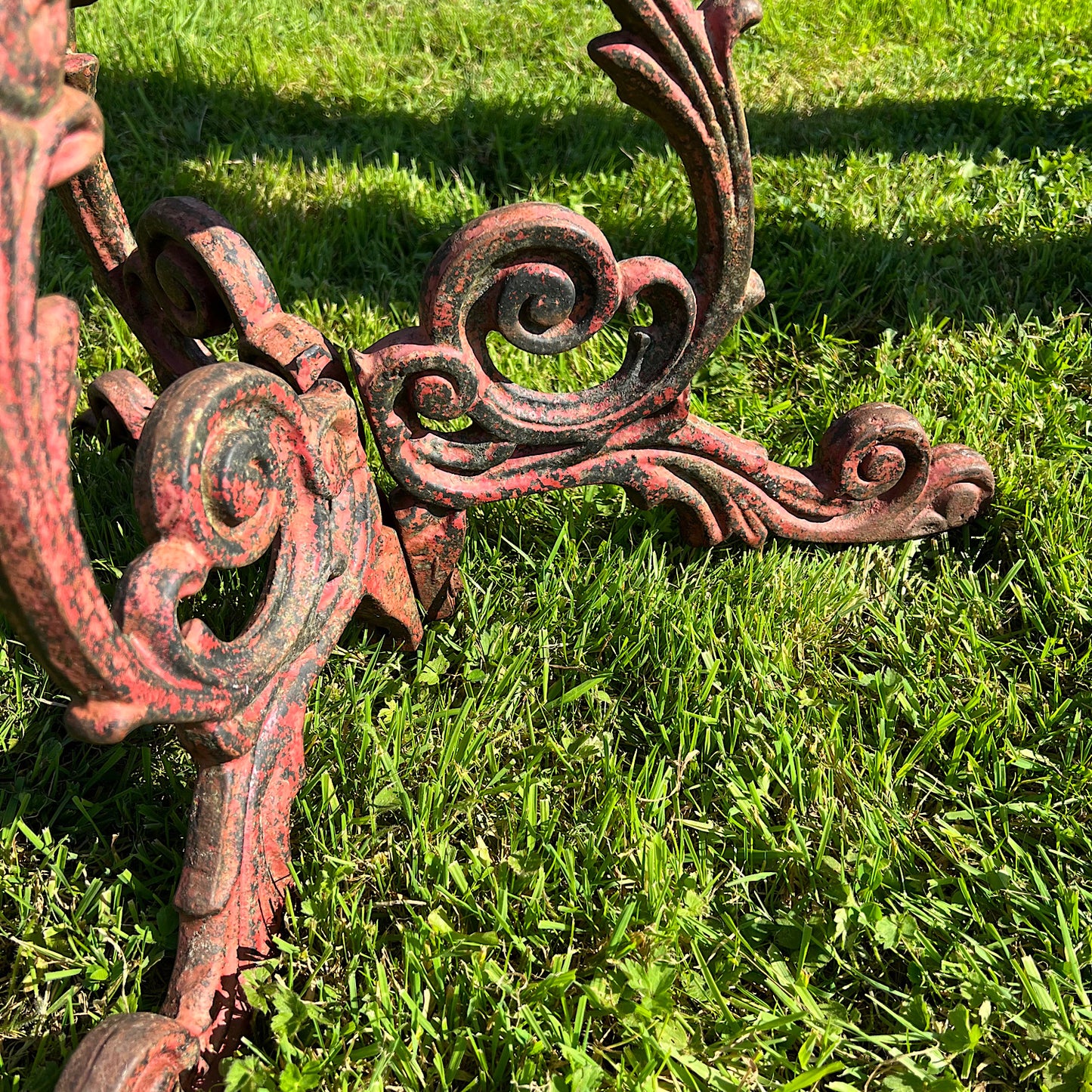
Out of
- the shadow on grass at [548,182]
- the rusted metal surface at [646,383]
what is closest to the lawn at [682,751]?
the shadow on grass at [548,182]

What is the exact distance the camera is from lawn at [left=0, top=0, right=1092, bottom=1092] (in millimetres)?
1542

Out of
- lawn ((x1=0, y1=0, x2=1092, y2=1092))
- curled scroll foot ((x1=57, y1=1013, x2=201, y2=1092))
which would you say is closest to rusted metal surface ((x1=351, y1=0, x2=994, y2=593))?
lawn ((x1=0, y1=0, x2=1092, y2=1092))

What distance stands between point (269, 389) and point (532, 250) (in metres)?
0.49

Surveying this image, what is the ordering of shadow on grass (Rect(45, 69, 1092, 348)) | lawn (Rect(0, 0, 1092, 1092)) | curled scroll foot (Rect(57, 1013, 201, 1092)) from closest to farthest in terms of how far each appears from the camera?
curled scroll foot (Rect(57, 1013, 201, 1092)), lawn (Rect(0, 0, 1092, 1092)), shadow on grass (Rect(45, 69, 1092, 348))

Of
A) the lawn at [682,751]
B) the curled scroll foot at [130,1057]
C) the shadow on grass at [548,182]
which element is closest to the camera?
the curled scroll foot at [130,1057]

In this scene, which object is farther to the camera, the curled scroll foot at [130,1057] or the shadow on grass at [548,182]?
the shadow on grass at [548,182]

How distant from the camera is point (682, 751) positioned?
1908 millimetres

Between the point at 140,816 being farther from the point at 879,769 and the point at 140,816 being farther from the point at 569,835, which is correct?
the point at 879,769

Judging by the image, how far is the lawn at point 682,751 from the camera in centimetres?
154

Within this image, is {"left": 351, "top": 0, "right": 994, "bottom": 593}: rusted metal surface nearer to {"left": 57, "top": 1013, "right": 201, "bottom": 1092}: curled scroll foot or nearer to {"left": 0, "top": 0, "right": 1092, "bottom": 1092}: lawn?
{"left": 0, "top": 0, "right": 1092, "bottom": 1092}: lawn

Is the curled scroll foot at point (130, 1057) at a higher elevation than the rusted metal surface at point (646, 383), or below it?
below

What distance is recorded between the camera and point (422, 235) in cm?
326

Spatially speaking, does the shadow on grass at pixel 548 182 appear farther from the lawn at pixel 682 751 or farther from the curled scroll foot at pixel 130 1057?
the curled scroll foot at pixel 130 1057

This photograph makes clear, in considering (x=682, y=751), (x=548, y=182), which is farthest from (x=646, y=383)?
(x=548, y=182)
